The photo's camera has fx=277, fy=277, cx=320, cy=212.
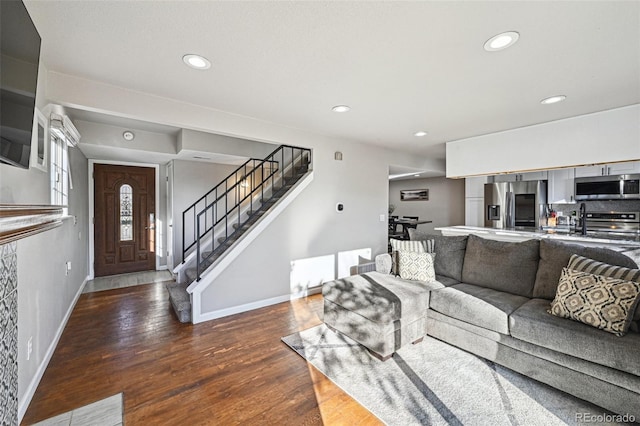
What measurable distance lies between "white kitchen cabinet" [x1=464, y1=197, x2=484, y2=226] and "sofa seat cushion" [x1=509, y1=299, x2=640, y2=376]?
3807mm

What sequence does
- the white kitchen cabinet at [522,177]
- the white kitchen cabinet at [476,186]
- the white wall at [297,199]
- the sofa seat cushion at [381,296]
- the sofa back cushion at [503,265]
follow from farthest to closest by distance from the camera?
the white kitchen cabinet at [476,186] < the white kitchen cabinet at [522,177] < the sofa back cushion at [503,265] < the white wall at [297,199] < the sofa seat cushion at [381,296]

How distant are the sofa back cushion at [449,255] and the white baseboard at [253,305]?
1885mm

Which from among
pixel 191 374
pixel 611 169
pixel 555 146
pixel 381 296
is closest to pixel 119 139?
pixel 191 374

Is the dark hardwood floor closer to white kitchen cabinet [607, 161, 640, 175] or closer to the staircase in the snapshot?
the staircase

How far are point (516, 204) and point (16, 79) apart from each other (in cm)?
648

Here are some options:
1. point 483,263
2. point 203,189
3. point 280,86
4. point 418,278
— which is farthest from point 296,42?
point 203,189

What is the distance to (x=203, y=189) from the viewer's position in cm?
568

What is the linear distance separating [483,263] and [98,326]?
4.40 meters

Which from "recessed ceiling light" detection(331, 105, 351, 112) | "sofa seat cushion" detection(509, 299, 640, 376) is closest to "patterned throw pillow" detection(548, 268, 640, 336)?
"sofa seat cushion" detection(509, 299, 640, 376)

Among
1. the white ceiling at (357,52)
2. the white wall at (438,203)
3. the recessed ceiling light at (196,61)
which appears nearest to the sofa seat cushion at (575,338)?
the white ceiling at (357,52)

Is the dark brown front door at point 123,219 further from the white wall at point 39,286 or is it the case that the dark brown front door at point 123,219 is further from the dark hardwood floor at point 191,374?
the dark hardwood floor at point 191,374

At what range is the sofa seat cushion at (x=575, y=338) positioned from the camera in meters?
1.74

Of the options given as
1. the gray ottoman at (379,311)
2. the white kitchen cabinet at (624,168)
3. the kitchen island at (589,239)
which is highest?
the white kitchen cabinet at (624,168)

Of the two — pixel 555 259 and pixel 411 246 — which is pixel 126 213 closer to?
pixel 411 246
